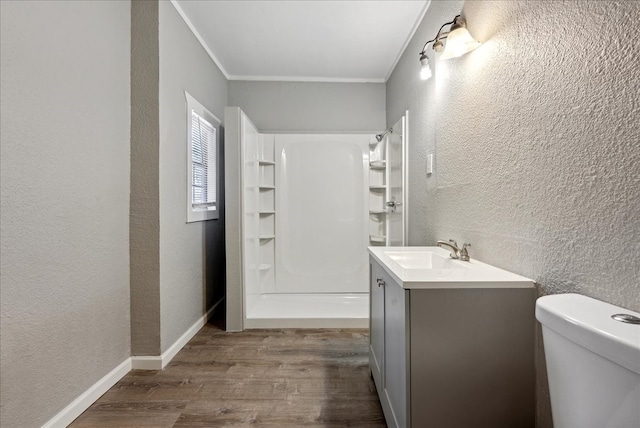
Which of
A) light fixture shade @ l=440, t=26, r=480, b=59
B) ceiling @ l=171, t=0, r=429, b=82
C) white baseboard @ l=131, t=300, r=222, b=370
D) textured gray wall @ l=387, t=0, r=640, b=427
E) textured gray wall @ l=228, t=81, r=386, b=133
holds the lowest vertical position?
white baseboard @ l=131, t=300, r=222, b=370

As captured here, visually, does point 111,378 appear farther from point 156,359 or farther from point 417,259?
point 417,259

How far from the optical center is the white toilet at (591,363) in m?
Answer: 0.55

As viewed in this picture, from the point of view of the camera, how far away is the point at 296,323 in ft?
8.52

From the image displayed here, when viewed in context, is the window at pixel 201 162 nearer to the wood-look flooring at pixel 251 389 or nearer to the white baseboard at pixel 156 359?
the white baseboard at pixel 156 359

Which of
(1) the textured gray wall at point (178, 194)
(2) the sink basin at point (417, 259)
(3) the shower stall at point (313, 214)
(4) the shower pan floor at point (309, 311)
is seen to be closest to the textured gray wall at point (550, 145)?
(2) the sink basin at point (417, 259)

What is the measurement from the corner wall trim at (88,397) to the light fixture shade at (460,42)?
8.07 feet

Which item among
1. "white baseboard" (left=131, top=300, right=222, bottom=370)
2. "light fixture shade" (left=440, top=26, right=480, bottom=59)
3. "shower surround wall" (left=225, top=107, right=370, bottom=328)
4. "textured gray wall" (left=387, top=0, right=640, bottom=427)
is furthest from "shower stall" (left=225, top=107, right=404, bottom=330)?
"light fixture shade" (left=440, top=26, right=480, bottom=59)

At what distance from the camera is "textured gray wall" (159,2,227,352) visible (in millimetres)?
1977

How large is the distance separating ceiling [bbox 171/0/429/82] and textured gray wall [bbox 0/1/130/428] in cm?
73

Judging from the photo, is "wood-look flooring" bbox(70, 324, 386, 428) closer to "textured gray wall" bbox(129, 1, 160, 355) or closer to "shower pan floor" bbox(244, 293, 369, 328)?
"shower pan floor" bbox(244, 293, 369, 328)

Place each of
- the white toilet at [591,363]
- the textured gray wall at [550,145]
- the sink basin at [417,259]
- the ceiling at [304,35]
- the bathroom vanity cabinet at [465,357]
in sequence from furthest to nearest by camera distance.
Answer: the ceiling at [304,35] < the sink basin at [417,259] < the bathroom vanity cabinet at [465,357] < the textured gray wall at [550,145] < the white toilet at [591,363]

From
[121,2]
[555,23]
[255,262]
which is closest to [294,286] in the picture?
[255,262]

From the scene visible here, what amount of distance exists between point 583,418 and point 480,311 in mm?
378

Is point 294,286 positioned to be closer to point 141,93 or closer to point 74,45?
point 141,93
